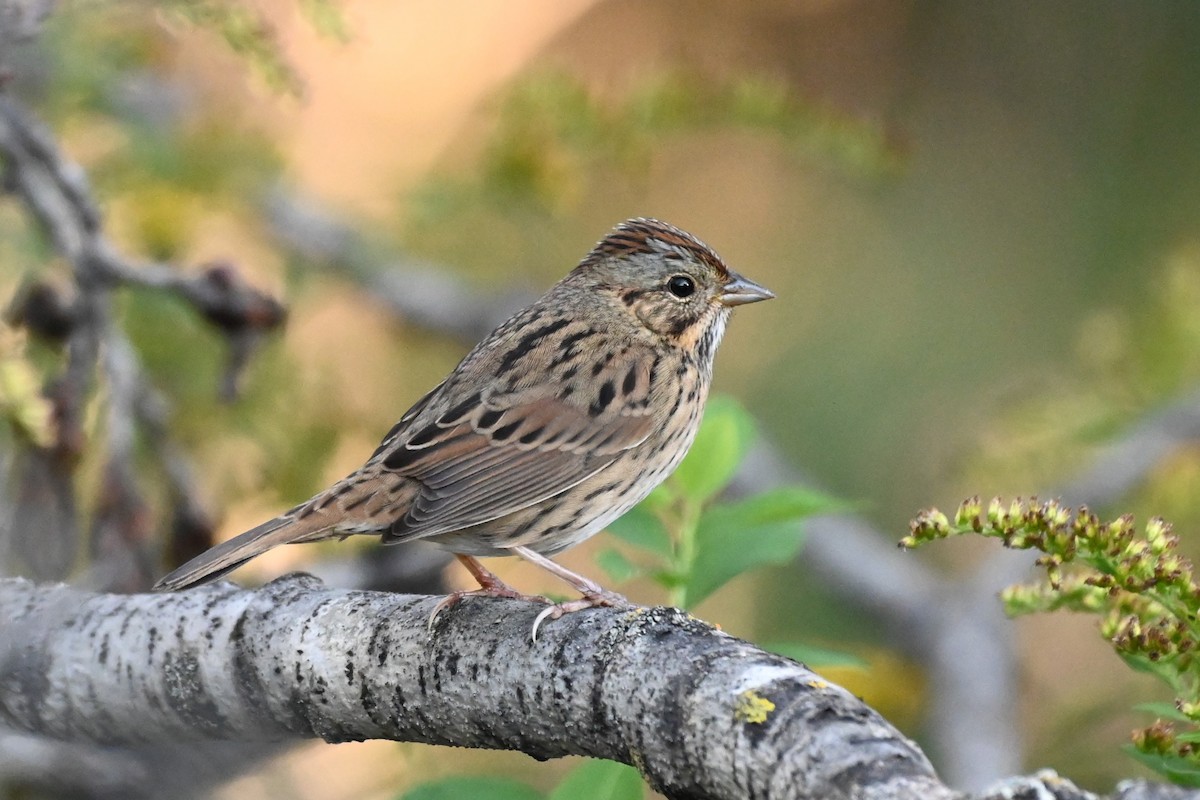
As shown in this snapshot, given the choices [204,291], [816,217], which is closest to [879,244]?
[816,217]

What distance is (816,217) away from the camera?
841 centimetres

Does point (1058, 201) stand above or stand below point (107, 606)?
above

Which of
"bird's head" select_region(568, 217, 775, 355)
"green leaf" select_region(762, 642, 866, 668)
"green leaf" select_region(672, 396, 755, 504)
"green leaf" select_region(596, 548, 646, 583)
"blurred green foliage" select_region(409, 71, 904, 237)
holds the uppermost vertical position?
"blurred green foliage" select_region(409, 71, 904, 237)

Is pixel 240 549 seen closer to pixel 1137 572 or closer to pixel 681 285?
pixel 681 285

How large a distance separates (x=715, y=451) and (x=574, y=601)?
0.53 meters

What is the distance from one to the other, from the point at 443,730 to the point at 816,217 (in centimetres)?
642

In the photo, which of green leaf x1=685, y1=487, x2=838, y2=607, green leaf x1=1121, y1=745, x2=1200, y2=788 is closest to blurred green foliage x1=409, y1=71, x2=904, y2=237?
green leaf x1=685, y1=487, x2=838, y2=607

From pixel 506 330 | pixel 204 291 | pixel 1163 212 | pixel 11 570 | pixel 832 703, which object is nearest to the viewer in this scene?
pixel 832 703

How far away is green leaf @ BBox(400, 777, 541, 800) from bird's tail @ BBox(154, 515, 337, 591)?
959 mm

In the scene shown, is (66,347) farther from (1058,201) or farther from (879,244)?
(1058,201)

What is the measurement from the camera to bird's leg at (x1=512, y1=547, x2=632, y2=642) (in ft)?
8.12

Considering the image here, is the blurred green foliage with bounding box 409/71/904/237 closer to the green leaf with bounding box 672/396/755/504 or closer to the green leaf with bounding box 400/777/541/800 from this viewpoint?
the green leaf with bounding box 672/396/755/504

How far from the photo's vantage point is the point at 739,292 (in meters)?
4.22

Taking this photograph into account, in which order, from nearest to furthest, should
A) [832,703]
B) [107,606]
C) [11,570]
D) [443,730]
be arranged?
[832,703]
[443,730]
[107,606]
[11,570]
